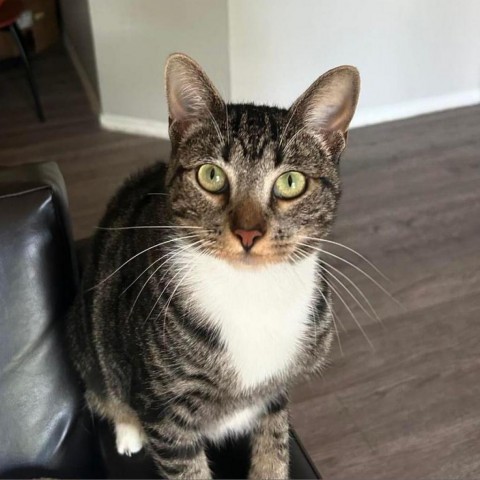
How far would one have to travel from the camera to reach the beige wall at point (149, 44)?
2.63 m

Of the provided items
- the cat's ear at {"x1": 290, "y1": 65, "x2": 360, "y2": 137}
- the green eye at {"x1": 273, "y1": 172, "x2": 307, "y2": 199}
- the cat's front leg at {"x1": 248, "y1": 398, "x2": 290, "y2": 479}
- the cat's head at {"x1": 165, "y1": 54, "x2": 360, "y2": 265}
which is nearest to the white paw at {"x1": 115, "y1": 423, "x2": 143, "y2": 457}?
the cat's front leg at {"x1": 248, "y1": 398, "x2": 290, "y2": 479}

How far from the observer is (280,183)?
978 mm

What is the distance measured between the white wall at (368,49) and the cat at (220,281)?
66.9 inches

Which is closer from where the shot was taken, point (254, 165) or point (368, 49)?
point (254, 165)

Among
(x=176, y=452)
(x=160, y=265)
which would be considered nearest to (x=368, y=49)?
(x=160, y=265)

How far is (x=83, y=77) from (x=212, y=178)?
8.52 feet

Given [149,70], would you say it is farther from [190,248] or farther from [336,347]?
[190,248]

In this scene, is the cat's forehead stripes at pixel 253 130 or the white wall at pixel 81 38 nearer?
the cat's forehead stripes at pixel 253 130

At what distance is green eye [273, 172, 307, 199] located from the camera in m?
0.98

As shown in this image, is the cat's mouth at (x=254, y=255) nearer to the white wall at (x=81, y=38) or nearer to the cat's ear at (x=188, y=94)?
the cat's ear at (x=188, y=94)

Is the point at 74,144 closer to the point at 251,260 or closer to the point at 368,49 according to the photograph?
the point at 368,49

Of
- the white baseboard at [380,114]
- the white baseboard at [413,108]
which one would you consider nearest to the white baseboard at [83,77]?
the white baseboard at [380,114]

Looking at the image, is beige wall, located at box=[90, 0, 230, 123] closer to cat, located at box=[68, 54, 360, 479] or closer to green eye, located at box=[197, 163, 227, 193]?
cat, located at box=[68, 54, 360, 479]

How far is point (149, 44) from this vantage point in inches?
108
